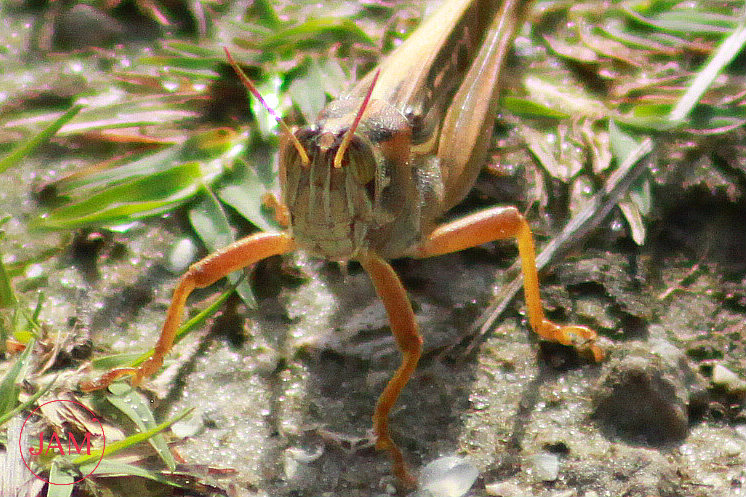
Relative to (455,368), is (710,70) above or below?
above

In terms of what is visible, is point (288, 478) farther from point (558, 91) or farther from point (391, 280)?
point (558, 91)

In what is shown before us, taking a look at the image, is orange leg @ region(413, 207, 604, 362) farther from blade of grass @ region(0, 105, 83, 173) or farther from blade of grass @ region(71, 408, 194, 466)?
blade of grass @ region(0, 105, 83, 173)

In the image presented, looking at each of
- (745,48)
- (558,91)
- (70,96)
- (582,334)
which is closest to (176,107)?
(70,96)

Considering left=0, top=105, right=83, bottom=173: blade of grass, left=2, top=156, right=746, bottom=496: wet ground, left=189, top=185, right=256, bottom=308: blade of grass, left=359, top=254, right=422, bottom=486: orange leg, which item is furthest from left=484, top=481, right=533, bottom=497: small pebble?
left=0, top=105, right=83, bottom=173: blade of grass

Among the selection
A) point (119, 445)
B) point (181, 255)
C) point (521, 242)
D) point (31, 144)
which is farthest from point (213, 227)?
point (521, 242)

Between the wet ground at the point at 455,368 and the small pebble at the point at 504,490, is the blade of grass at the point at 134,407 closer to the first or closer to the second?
the wet ground at the point at 455,368

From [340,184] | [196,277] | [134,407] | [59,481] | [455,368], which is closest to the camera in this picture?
[59,481]

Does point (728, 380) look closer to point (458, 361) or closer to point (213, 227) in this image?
point (458, 361)
